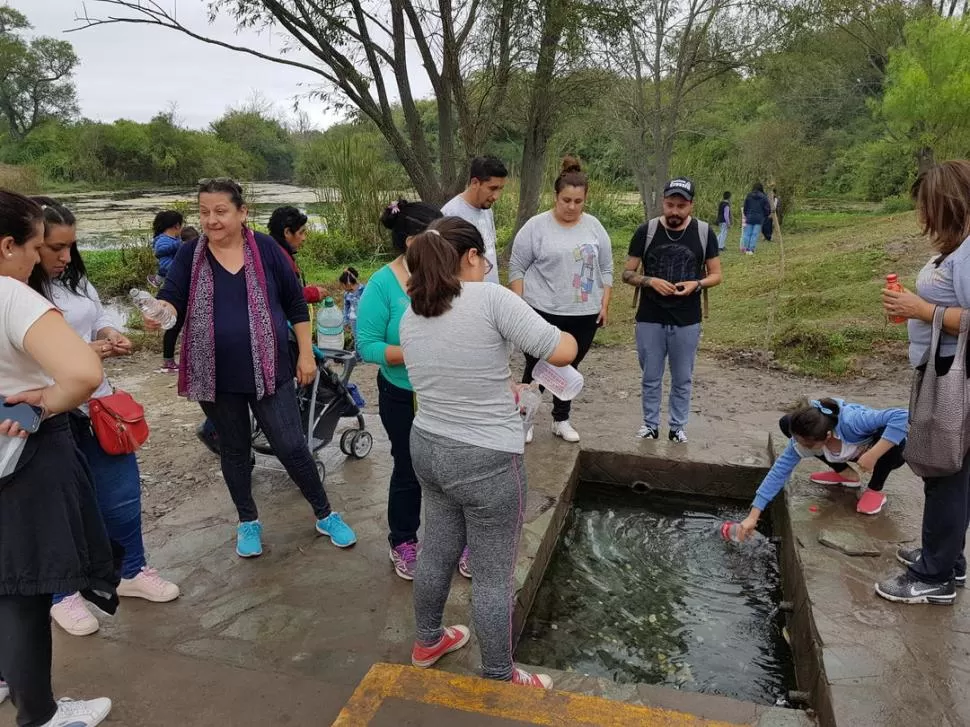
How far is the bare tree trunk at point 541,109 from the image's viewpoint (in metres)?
7.24

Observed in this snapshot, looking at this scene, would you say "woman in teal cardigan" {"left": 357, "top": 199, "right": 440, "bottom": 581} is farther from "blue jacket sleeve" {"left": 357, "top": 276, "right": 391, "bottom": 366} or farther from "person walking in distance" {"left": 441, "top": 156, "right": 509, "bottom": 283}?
"person walking in distance" {"left": 441, "top": 156, "right": 509, "bottom": 283}

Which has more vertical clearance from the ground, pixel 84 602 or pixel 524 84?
pixel 524 84

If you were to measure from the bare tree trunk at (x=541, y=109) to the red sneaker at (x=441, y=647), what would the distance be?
6.51 metres

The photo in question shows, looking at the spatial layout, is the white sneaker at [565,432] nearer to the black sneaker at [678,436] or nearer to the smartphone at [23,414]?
the black sneaker at [678,436]

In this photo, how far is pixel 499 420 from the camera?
2014mm

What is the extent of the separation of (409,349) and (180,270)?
1349mm

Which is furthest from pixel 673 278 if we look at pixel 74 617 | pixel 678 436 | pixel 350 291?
pixel 74 617

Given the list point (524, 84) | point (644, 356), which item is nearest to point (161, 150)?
point (524, 84)

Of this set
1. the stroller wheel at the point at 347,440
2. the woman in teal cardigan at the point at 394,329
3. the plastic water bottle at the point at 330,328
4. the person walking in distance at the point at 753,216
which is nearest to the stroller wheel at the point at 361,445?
the stroller wheel at the point at 347,440

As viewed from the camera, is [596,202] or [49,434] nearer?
[49,434]

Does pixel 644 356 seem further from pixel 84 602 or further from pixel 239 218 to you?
pixel 84 602

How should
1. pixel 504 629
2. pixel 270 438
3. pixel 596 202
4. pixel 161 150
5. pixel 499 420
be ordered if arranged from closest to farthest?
pixel 499 420 < pixel 504 629 < pixel 270 438 < pixel 596 202 < pixel 161 150

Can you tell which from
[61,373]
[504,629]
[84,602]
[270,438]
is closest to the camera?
[61,373]

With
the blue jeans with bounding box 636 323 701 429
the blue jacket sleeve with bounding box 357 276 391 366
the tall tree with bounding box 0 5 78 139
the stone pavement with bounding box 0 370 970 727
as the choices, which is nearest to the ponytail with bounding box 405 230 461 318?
the blue jacket sleeve with bounding box 357 276 391 366
